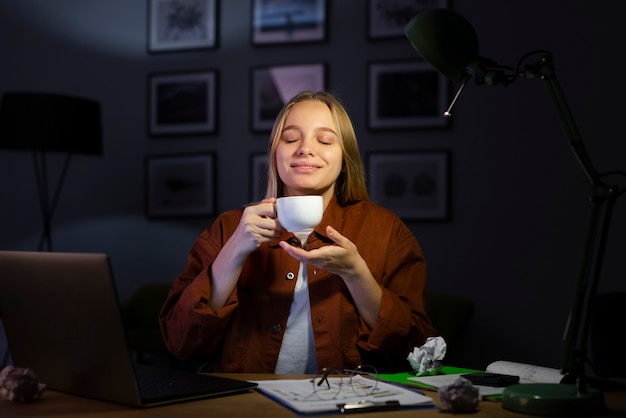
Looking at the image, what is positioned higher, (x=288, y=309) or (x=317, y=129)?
(x=317, y=129)

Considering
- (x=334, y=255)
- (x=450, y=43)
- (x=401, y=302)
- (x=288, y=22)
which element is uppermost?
(x=288, y=22)

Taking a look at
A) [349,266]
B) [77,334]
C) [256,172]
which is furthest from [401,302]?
[256,172]

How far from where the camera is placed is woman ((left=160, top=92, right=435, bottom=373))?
1.63m

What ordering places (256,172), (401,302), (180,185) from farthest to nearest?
1. (180,185)
2. (256,172)
3. (401,302)

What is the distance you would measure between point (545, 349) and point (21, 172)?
3.13 metres

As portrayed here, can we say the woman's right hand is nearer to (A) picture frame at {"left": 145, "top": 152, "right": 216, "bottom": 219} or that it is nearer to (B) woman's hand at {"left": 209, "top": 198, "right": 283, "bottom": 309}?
(B) woman's hand at {"left": 209, "top": 198, "right": 283, "bottom": 309}

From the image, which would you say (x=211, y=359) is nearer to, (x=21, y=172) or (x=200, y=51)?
(x=200, y=51)

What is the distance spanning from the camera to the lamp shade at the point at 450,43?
1.25 m

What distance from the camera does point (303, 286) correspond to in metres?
1.77

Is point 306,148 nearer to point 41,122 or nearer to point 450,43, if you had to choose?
point 450,43

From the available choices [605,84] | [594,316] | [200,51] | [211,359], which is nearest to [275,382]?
[211,359]

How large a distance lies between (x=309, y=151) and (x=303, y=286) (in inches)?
12.4

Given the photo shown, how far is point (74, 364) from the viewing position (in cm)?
116

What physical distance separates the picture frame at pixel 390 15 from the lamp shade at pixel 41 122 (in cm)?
157
